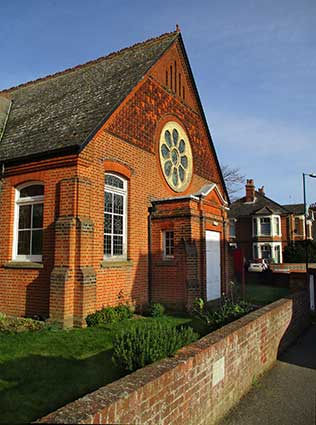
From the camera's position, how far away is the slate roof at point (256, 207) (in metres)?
45.4

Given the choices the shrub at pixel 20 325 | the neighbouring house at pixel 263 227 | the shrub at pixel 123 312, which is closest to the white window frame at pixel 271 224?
the neighbouring house at pixel 263 227

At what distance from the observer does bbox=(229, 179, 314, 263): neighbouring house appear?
44.5 meters

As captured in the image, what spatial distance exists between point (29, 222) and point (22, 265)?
1.34 meters

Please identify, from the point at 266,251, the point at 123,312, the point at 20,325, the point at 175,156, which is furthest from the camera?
the point at 266,251

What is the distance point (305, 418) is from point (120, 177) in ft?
28.3

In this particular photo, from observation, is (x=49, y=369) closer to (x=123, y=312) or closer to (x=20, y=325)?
(x=20, y=325)

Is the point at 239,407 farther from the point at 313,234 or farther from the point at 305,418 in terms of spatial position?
the point at 313,234

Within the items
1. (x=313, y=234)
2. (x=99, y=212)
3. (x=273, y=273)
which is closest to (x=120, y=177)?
(x=99, y=212)

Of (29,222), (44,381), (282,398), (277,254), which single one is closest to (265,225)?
(277,254)

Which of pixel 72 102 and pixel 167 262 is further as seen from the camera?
pixel 72 102

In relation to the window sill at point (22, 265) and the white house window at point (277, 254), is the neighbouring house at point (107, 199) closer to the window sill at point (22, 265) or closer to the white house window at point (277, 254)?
the window sill at point (22, 265)

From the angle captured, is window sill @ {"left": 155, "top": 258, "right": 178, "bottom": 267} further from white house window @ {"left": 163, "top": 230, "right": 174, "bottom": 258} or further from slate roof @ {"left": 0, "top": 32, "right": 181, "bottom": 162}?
slate roof @ {"left": 0, "top": 32, "right": 181, "bottom": 162}

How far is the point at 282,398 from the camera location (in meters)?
5.52

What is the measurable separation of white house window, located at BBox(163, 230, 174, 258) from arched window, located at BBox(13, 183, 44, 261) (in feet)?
14.1
